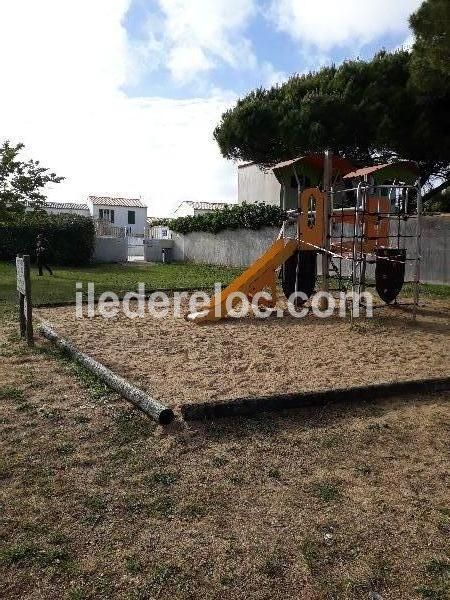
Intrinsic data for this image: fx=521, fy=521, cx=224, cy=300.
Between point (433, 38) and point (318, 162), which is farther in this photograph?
point (433, 38)

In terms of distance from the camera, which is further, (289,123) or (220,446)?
(289,123)

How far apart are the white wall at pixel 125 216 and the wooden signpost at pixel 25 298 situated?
5598cm

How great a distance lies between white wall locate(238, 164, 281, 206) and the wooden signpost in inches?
812

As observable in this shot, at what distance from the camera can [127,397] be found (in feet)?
15.2

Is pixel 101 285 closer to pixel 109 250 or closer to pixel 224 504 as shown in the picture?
pixel 109 250

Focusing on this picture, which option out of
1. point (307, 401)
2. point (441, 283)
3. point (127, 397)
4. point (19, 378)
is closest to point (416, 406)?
point (307, 401)

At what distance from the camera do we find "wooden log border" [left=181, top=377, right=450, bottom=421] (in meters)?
4.19

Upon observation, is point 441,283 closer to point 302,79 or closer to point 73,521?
point 302,79

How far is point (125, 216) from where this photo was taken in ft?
209

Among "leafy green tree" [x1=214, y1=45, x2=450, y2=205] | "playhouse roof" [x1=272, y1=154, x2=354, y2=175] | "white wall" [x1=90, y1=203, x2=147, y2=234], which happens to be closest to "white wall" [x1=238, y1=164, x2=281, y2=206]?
"leafy green tree" [x1=214, y1=45, x2=450, y2=205]

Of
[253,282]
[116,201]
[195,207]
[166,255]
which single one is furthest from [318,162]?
[116,201]

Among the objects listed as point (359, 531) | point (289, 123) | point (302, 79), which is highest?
point (302, 79)

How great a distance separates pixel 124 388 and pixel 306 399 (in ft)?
5.35

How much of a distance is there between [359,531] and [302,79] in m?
20.3
